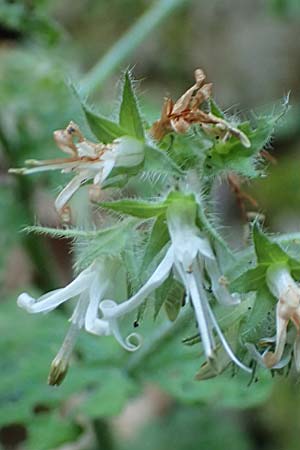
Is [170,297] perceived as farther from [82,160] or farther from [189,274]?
[82,160]

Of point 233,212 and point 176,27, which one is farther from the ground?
point 176,27

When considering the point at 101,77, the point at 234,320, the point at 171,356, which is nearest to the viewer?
the point at 234,320

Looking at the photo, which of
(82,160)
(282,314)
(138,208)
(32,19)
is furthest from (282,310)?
(32,19)

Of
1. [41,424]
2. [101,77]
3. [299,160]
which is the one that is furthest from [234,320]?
[299,160]

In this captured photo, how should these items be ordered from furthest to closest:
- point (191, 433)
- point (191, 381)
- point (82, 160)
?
point (191, 433) → point (191, 381) → point (82, 160)

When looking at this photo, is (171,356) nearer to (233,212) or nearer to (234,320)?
(234,320)

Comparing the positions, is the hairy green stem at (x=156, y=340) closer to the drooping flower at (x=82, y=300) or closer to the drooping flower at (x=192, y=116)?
the drooping flower at (x=82, y=300)

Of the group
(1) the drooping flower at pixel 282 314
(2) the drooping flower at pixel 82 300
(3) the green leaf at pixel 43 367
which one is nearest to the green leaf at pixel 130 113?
(2) the drooping flower at pixel 82 300
